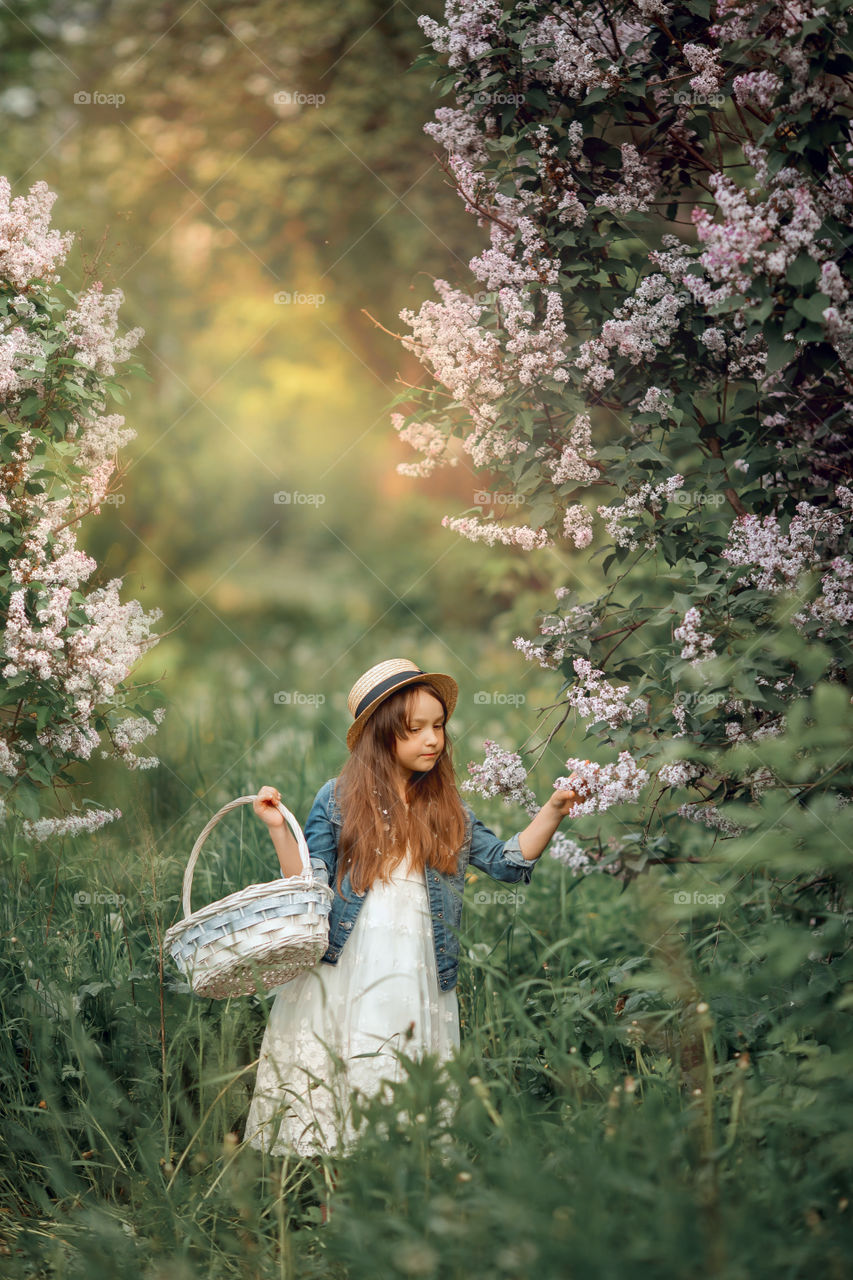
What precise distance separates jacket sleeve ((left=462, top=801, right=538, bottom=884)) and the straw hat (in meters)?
0.30

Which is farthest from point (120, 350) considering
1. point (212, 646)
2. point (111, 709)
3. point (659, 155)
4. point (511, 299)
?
point (212, 646)

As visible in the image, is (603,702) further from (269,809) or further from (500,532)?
(269,809)

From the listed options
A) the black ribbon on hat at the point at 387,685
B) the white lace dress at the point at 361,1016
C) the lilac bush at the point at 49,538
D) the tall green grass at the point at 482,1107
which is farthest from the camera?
the lilac bush at the point at 49,538

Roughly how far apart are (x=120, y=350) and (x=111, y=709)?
940 mm

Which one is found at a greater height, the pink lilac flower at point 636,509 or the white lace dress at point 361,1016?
the pink lilac flower at point 636,509

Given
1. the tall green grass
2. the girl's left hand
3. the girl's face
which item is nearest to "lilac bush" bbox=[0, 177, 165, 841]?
the tall green grass

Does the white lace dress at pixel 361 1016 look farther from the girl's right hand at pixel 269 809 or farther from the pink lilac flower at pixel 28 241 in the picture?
the pink lilac flower at pixel 28 241

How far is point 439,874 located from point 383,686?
421 mm

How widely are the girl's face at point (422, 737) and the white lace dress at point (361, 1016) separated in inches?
8.1

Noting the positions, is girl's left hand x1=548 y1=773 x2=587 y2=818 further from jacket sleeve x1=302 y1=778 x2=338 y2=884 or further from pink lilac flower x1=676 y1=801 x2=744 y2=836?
jacket sleeve x1=302 y1=778 x2=338 y2=884

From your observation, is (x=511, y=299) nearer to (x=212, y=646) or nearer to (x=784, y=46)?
(x=784, y=46)

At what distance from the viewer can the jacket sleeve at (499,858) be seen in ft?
7.84

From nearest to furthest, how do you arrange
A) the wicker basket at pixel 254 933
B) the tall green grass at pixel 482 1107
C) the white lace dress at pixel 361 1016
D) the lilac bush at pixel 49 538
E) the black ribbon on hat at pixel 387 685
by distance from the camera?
the tall green grass at pixel 482 1107 < the wicker basket at pixel 254 933 < the white lace dress at pixel 361 1016 < the black ribbon on hat at pixel 387 685 < the lilac bush at pixel 49 538

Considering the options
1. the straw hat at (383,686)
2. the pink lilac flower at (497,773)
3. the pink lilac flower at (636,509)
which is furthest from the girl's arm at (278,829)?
the pink lilac flower at (636,509)
